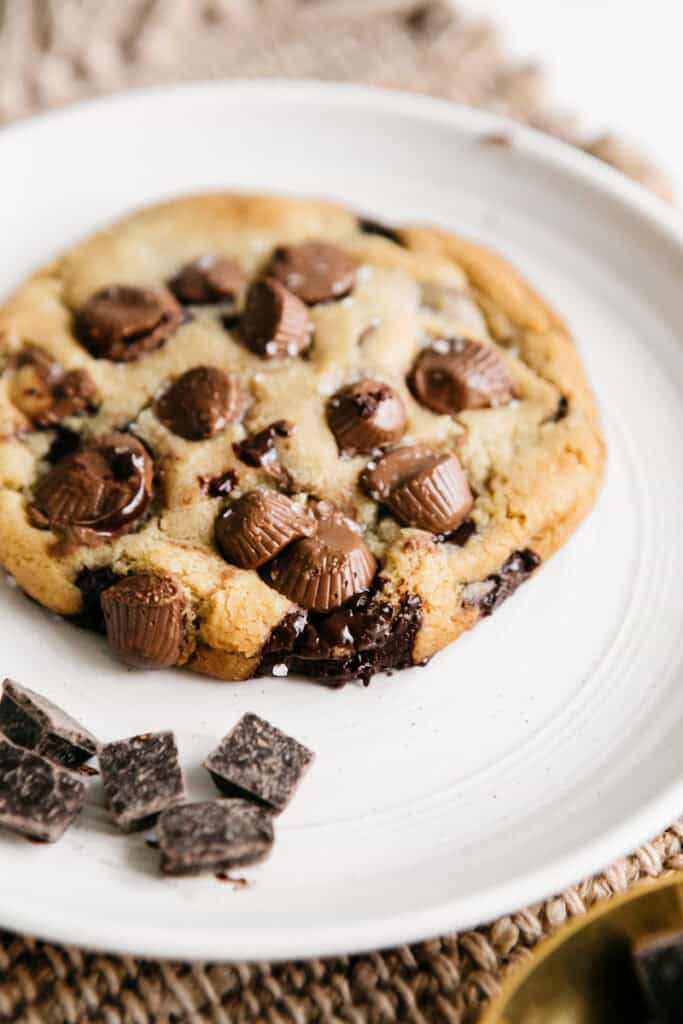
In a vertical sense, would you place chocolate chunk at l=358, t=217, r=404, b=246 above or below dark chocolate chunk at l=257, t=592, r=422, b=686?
above

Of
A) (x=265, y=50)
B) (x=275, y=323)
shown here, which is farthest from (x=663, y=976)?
→ (x=265, y=50)

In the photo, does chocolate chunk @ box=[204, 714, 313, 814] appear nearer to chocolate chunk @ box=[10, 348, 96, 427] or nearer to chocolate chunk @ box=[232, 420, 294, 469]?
chocolate chunk @ box=[232, 420, 294, 469]

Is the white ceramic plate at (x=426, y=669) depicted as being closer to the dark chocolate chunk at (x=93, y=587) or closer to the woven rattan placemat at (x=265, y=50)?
the dark chocolate chunk at (x=93, y=587)

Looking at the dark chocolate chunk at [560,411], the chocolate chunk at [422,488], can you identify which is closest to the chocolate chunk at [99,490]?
the chocolate chunk at [422,488]

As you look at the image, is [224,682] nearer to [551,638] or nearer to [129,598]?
[129,598]

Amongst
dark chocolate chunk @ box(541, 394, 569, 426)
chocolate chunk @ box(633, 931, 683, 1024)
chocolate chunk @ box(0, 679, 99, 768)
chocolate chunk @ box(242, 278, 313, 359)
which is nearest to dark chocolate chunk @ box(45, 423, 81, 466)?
chocolate chunk @ box(242, 278, 313, 359)

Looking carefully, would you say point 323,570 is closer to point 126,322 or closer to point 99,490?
point 99,490
